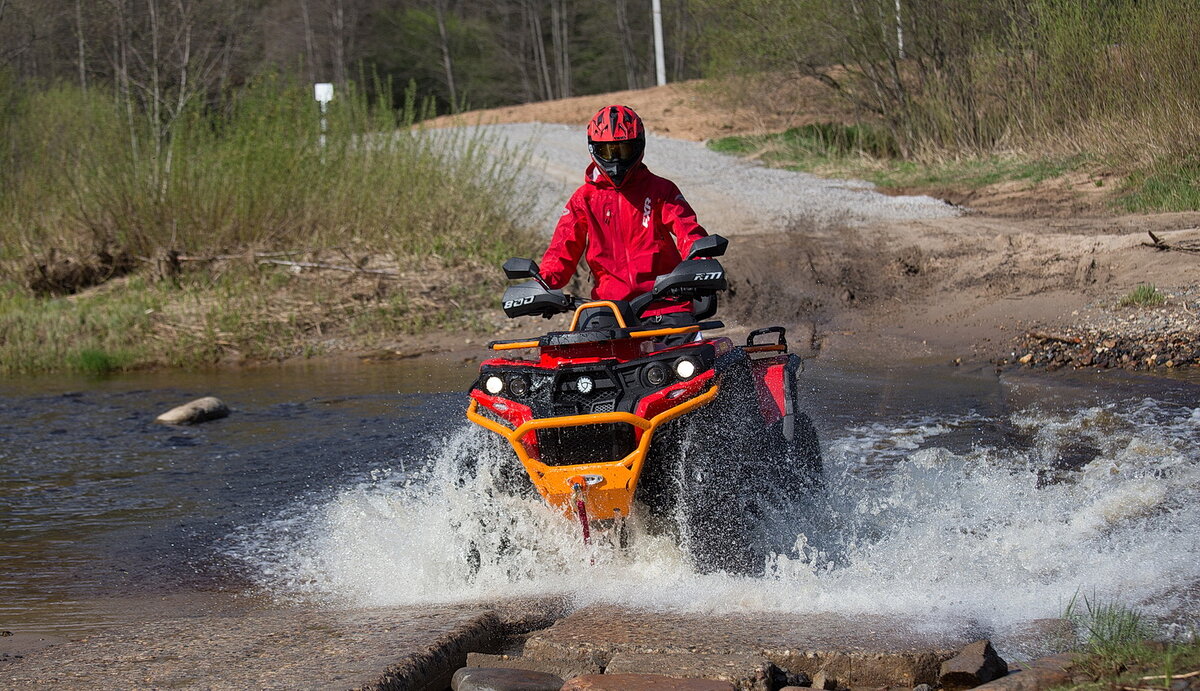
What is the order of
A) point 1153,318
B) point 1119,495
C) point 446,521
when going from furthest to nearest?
point 1153,318 → point 1119,495 → point 446,521

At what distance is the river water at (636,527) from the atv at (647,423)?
0.69 feet

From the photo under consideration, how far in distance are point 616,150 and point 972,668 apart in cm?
306

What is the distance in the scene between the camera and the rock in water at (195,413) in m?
10.7

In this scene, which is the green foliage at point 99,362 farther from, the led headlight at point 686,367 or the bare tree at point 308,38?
the bare tree at point 308,38

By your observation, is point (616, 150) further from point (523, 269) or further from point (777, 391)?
point (777, 391)

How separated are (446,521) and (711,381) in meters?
1.54

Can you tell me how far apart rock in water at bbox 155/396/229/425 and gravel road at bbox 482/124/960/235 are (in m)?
5.25

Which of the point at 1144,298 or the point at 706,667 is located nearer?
the point at 706,667

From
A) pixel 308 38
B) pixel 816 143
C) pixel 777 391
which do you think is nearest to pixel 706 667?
pixel 777 391

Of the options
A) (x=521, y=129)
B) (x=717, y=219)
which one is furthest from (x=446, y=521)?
(x=521, y=129)

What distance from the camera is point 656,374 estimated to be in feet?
17.0

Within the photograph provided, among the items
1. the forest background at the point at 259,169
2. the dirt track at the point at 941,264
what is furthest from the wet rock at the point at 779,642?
the forest background at the point at 259,169

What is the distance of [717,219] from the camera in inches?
615

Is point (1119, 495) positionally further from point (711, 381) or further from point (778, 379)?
point (711, 381)
